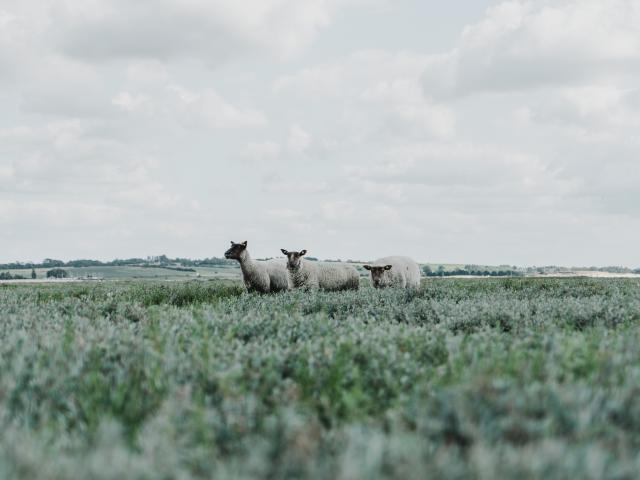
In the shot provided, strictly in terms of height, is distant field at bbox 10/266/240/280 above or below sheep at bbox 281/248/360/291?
below

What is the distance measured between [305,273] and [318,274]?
1044 millimetres

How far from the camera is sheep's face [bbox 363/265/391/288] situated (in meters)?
22.1

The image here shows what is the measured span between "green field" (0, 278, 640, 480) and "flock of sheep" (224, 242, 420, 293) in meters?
13.7

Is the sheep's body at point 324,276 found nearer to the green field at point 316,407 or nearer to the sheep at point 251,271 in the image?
the sheep at point 251,271

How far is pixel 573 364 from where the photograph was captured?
4.32 metres

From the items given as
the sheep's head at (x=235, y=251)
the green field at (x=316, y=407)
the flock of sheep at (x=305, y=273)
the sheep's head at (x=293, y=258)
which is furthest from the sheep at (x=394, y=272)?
the green field at (x=316, y=407)

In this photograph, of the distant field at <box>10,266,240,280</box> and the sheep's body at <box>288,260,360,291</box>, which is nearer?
the sheep's body at <box>288,260,360,291</box>

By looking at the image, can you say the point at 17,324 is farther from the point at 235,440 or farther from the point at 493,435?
the point at 493,435

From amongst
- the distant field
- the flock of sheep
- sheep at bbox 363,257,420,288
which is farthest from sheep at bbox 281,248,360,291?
the distant field

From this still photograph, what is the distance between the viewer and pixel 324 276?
2264 cm

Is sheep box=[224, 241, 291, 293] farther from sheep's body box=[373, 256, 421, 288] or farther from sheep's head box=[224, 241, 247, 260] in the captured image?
sheep's body box=[373, 256, 421, 288]

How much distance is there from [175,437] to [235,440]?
36cm

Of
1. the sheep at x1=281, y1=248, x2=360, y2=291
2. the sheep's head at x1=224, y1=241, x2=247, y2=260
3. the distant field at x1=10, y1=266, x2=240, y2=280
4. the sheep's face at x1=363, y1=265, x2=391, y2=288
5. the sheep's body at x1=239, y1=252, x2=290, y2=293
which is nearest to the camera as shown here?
the sheep's head at x1=224, y1=241, x2=247, y2=260

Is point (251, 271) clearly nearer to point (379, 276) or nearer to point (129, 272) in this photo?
point (379, 276)
